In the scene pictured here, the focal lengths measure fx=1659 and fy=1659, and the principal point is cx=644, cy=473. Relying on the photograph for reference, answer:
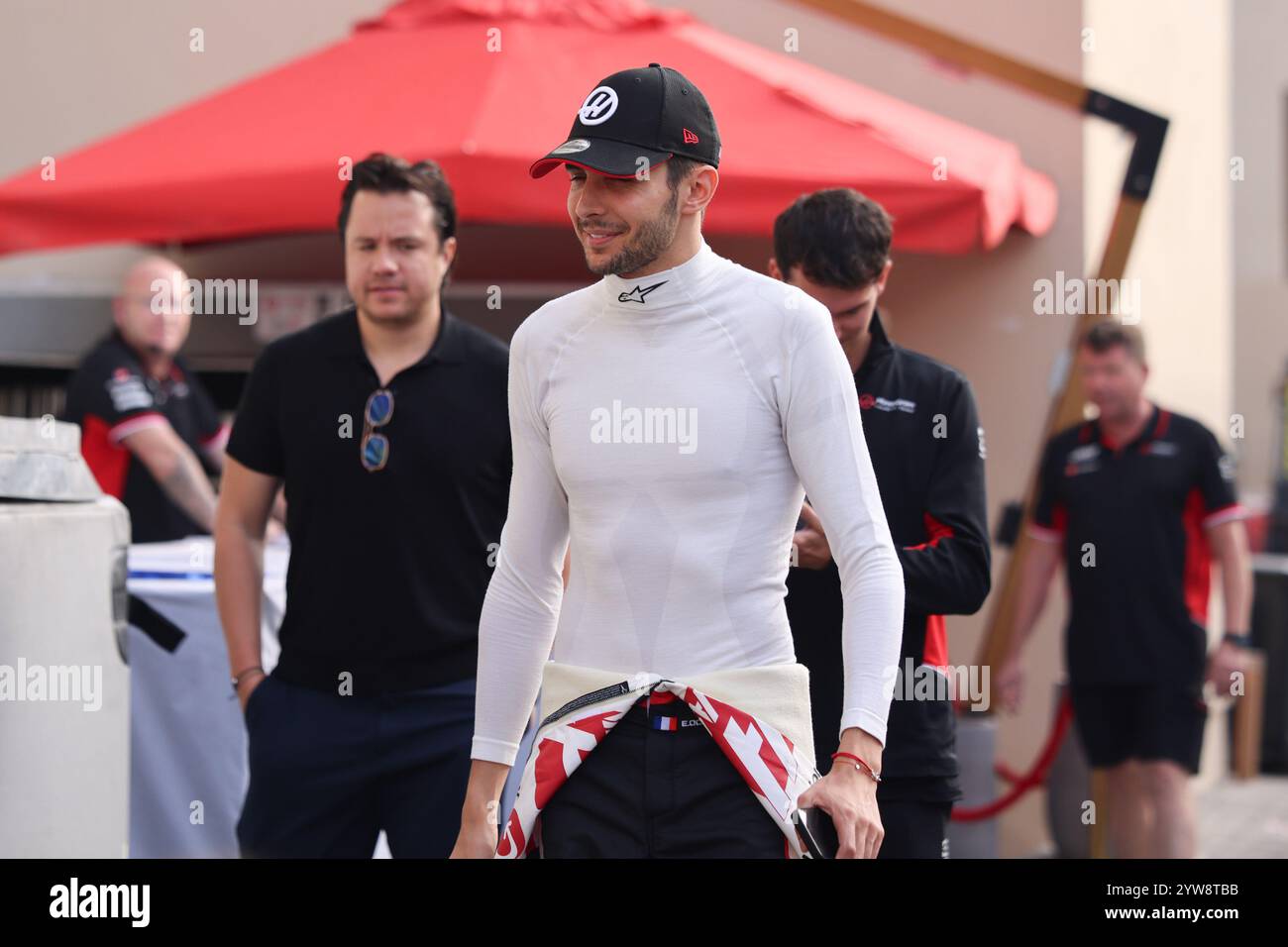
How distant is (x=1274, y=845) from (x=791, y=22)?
148 inches

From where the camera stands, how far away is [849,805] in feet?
7.19

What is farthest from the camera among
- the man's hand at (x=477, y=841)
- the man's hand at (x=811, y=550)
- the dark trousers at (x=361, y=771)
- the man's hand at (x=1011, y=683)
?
the man's hand at (x=1011, y=683)

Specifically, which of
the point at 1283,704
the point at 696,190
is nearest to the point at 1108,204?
the point at 1283,704

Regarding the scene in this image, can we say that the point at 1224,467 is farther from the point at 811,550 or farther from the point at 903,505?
the point at 811,550

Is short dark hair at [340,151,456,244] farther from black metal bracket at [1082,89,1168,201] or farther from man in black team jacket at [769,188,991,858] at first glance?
black metal bracket at [1082,89,1168,201]

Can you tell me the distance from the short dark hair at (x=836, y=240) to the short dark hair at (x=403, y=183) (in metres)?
0.76

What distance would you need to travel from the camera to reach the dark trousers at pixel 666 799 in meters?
2.32

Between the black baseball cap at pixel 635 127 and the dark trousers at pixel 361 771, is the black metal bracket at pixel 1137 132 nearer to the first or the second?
the dark trousers at pixel 361 771

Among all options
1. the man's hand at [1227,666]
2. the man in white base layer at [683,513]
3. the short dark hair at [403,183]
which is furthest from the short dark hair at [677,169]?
the man's hand at [1227,666]

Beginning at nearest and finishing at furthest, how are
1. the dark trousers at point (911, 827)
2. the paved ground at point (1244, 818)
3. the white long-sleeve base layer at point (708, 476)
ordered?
the white long-sleeve base layer at point (708, 476), the dark trousers at point (911, 827), the paved ground at point (1244, 818)

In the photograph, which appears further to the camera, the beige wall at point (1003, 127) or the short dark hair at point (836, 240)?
the beige wall at point (1003, 127)

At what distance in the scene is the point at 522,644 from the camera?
2.61m

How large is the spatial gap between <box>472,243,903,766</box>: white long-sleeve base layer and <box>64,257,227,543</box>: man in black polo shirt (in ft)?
9.27

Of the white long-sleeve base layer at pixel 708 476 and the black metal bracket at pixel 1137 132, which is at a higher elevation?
the black metal bracket at pixel 1137 132
